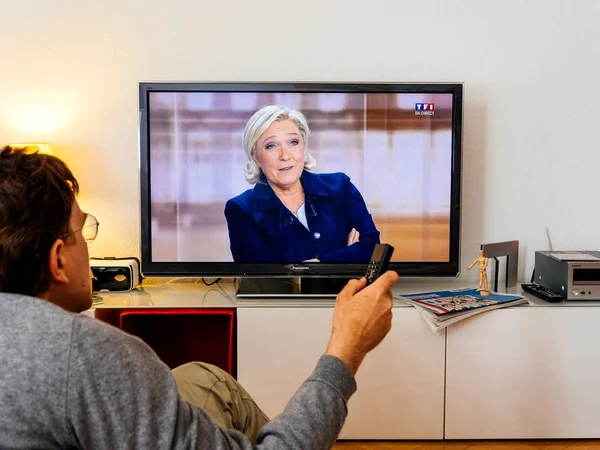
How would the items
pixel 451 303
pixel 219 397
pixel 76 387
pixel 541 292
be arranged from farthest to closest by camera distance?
pixel 541 292 → pixel 451 303 → pixel 219 397 → pixel 76 387

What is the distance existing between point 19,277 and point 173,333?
Answer: 6.51ft

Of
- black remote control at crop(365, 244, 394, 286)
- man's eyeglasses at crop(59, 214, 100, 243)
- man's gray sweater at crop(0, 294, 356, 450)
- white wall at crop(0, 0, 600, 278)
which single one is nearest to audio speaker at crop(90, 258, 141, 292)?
white wall at crop(0, 0, 600, 278)

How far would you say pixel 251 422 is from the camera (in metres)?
1.26

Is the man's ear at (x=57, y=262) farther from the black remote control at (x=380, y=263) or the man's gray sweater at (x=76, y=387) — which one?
the black remote control at (x=380, y=263)

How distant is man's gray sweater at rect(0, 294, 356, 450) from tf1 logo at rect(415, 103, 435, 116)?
74.6 inches

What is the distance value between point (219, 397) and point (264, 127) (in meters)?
1.43

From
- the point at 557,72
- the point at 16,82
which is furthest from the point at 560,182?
the point at 16,82

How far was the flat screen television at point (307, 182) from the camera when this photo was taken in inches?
97.6

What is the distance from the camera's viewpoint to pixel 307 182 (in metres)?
2.51

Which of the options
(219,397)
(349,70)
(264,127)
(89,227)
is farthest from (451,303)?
(89,227)

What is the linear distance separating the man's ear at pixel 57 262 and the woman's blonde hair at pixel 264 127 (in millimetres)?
1628

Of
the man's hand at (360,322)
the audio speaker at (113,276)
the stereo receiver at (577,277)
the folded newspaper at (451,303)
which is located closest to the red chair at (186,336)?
the audio speaker at (113,276)

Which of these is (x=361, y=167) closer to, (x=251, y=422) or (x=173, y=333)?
(x=173, y=333)

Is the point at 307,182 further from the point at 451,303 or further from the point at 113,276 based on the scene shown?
the point at 113,276
